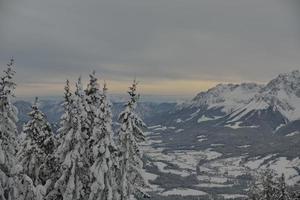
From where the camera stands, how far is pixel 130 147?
34250 millimetres

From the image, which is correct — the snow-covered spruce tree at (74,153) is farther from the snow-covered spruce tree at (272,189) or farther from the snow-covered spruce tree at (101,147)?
the snow-covered spruce tree at (272,189)

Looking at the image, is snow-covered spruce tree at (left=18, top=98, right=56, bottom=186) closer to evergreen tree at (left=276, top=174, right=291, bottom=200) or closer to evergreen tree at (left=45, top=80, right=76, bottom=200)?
evergreen tree at (left=45, top=80, right=76, bottom=200)

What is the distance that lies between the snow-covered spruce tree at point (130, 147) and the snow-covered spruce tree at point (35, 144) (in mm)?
4723

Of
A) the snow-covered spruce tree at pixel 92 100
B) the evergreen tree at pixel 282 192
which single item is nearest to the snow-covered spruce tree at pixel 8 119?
the snow-covered spruce tree at pixel 92 100

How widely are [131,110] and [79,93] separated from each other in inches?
143

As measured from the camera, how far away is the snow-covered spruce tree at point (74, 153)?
31562 millimetres

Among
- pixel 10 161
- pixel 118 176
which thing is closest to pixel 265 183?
pixel 118 176

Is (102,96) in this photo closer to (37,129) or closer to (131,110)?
(131,110)

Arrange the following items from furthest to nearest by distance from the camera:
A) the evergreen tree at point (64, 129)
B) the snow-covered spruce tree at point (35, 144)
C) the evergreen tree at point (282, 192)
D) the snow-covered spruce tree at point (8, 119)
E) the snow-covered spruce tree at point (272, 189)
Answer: the snow-covered spruce tree at point (272, 189) < the evergreen tree at point (282, 192) < the snow-covered spruce tree at point (35, 144) < the evergreen tree at point (64, 129) < the snow-covered spruce tree at point (8, 119)

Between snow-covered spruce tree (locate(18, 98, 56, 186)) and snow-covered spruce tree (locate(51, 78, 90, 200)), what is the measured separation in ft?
4.90

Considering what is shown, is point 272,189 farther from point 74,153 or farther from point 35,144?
point 35,144

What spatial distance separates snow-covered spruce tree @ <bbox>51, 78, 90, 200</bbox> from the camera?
31562 millimetres

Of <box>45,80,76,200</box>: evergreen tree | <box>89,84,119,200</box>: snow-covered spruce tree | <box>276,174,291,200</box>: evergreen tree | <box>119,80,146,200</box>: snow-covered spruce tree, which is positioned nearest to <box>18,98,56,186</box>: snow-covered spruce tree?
<box>45,80,76,200</box>: evergreen tree

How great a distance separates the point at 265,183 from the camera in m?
57.6
